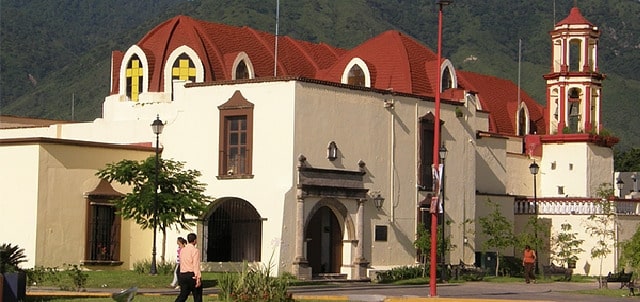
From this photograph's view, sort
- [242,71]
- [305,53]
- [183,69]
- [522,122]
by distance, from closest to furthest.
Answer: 1. [183,69]
2. [242,71]
3. [305,53]
4. [522,122]

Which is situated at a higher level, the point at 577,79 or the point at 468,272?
Result: the point at 577,79

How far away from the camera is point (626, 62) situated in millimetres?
168625

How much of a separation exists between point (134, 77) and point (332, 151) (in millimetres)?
11981

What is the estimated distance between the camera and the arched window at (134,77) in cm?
5369

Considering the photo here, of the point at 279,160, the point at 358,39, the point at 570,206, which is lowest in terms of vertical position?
the point at 570,206

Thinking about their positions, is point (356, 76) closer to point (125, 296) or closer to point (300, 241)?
point (300, 241)

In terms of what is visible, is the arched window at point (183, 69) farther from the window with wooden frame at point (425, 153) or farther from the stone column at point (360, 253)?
the stone column at point (360, 253)

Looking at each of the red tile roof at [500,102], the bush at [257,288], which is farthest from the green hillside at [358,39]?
the bush at [257,288]

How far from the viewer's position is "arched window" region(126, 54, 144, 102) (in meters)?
53.7

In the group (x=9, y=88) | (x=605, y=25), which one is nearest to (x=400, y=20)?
(x=605, y=25)

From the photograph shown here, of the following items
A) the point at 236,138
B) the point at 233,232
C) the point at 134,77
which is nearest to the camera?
the point at 236,138

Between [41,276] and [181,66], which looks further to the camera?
[181,66]

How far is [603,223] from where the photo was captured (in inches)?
2293

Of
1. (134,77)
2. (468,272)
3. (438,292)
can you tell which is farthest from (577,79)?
(438,292)
